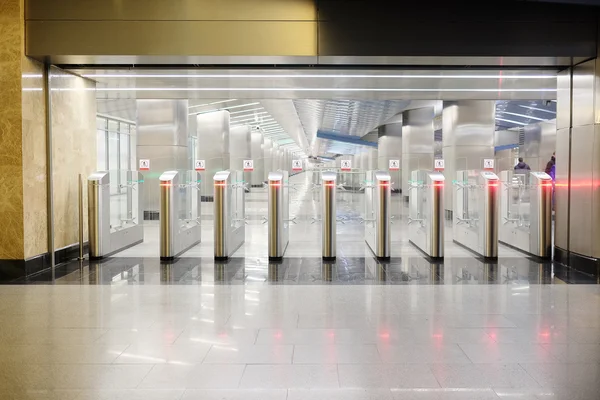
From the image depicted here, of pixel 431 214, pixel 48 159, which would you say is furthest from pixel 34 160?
pixel 431 214

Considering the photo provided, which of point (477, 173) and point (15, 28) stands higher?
point (15, 28)

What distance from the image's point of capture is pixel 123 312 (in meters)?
5.08

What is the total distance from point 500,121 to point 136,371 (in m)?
22.1

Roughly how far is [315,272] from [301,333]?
277cm

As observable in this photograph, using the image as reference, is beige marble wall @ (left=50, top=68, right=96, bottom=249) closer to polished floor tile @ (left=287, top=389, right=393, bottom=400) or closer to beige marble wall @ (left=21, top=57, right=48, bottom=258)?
beige marble wall @ (left=21, top=57, right=48, bottom=258)

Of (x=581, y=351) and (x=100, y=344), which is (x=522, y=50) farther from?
(x=100, y=344)

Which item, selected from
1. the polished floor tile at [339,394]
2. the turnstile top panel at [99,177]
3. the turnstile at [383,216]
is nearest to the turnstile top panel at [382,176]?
the turnstile at [383,216]

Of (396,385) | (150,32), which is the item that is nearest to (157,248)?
(150,32)

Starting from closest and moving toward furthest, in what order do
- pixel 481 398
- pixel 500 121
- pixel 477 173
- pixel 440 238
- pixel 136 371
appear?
pixel 481 398, pixel 136 371, pixel 440 238, pixel 477 173, pixel 500 121

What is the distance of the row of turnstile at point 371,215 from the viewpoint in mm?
8117

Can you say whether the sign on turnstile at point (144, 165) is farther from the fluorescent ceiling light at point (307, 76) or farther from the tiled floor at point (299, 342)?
the tiled floor at point (299, 342)

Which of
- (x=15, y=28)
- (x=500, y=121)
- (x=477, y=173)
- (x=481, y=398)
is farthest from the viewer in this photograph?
(x=500, y=121)

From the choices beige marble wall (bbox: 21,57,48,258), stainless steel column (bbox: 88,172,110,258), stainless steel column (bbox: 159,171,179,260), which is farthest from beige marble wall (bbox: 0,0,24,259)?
stainless steel column (bbox: 159,171,179,260)

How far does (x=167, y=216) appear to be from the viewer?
8211mm
